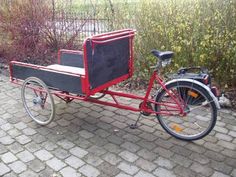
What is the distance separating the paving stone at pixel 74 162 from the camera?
3.40 m

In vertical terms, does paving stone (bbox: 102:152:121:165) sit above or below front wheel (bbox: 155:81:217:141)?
below

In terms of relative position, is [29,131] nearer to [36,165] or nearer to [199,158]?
[36,165]

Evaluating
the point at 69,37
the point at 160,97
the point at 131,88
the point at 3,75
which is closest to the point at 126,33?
the point at 160,97

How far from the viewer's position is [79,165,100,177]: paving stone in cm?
324

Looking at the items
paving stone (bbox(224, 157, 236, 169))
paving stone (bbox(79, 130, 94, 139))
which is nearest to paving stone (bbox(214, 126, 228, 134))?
paving stone (bbox(224, 157, 236, 169))

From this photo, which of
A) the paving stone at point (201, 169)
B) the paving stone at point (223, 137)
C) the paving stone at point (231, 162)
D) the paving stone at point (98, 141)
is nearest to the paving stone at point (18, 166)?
the paving stone at point (98, 141)

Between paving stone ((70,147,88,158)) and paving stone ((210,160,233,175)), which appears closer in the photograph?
paving stone ((210,160,233,175))

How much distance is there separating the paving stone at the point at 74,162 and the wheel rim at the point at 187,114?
115 cm

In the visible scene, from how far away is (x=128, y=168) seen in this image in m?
3.31

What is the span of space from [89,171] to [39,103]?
4.96ft

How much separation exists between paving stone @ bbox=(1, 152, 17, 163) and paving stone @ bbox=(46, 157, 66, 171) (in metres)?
0.43

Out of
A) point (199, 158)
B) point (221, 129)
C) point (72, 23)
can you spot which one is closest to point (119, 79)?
point (199, 158)

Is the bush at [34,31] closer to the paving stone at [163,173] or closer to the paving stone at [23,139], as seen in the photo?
the paving stone at [23,139]

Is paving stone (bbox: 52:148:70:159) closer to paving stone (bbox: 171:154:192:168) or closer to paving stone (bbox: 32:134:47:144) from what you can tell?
paving stone (bbox: 32:134:47:144)
